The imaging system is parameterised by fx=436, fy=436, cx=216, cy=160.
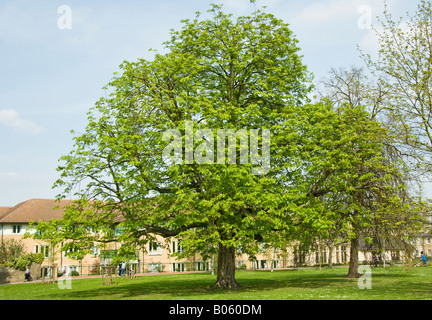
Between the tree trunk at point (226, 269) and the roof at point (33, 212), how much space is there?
39294 millimetres

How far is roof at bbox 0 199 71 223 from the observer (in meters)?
60.6

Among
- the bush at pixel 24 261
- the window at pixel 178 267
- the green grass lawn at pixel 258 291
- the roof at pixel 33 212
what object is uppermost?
Answer: the roof at pixel 33 212

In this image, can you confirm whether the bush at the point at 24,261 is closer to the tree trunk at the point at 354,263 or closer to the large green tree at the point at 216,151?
the large green tree at the point at 216,151

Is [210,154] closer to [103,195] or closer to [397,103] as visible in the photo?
[103,195]

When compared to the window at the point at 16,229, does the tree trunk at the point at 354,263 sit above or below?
below

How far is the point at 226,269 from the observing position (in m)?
26.2

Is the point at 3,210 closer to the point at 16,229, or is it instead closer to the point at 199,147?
the point at 16,229

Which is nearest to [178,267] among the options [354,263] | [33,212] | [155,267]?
[155,267]

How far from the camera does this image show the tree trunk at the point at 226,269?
26.1 m

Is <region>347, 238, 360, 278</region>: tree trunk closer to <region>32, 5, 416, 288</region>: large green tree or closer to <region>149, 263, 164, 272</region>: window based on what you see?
<region>32, 5, 416, 288</region>: large green tree

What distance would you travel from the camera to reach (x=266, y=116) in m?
26.3

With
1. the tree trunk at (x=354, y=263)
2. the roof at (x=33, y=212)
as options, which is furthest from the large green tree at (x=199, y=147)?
the roof at (x=33, y=212)

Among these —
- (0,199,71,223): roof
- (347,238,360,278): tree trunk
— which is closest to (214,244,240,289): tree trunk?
(347,238,360,278): tree trunk
